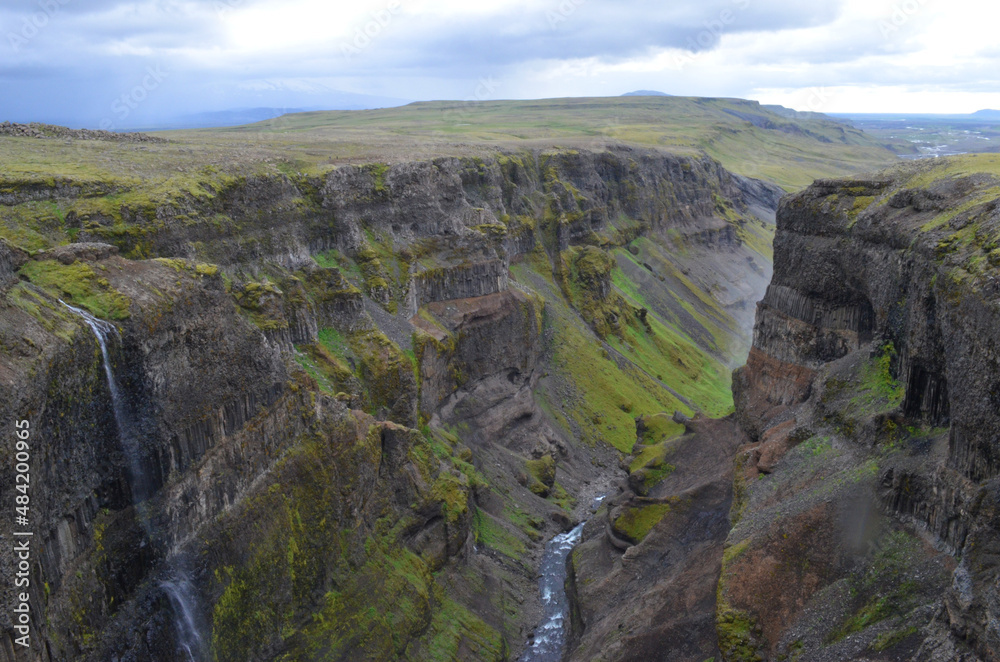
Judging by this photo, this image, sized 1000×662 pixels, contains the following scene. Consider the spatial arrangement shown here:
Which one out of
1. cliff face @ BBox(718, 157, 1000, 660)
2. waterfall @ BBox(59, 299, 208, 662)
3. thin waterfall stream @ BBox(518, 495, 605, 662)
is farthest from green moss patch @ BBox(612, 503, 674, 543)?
waterfall @ BBox(59, 299, 208, 662)

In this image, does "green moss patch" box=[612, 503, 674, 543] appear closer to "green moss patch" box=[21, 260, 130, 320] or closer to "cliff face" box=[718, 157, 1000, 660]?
"cliff face" box=[718, 157, 1000, 660]

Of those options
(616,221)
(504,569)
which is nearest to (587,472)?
(504,569)

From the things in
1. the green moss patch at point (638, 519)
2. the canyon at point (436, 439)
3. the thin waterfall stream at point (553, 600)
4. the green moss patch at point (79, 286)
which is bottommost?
the thin waterfall stream at point (553, 600)

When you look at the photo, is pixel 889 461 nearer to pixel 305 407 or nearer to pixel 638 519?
pixel 638 519


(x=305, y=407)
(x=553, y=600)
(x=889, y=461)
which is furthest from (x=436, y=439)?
(x=889, y=461)

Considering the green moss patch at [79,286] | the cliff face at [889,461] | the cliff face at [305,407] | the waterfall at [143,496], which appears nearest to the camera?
the cliff face at [889,461]

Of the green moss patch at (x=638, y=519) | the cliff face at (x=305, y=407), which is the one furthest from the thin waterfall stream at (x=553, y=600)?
the green moss patch at (x=638, y=519)

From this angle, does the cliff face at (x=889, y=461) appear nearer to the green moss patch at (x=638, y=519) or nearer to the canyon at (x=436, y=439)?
the canyon at (x=436, y=439)
